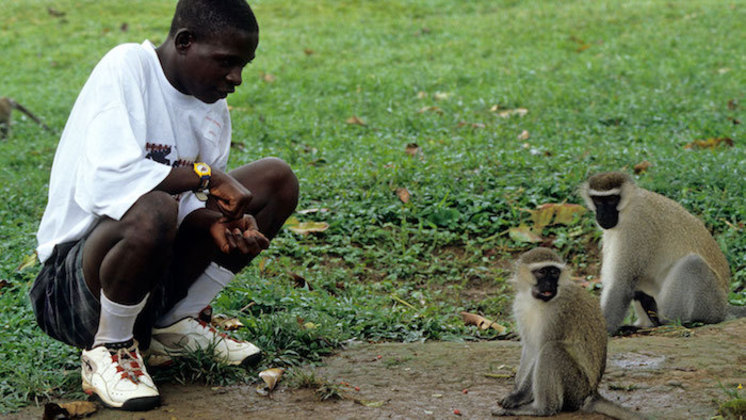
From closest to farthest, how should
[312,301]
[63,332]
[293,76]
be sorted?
[63,332], [312,301], [293,76]

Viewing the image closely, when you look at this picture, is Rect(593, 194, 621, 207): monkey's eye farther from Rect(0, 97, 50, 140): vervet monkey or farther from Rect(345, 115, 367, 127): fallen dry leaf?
Rect(0, 97, 50, 140): vervet monkey

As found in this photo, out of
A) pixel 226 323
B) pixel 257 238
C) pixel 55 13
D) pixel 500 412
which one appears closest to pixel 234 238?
pixel 257 238

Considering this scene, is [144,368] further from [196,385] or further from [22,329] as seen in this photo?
[22,329]

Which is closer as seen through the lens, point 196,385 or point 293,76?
point 196,385

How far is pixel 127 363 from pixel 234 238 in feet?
2.25

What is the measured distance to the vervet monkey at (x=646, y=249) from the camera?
484 cm

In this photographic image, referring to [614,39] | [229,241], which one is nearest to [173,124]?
[229,241]

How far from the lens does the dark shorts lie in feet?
11.2

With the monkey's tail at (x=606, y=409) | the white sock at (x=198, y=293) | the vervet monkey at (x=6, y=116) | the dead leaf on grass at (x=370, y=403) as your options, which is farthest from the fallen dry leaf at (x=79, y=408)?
the vervet monkey at (x=6, y=116)

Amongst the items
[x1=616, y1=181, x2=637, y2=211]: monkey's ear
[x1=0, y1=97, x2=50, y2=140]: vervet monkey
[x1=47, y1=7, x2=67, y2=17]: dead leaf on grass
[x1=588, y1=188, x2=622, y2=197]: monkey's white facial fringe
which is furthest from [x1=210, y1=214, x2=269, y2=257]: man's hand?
[x1=47, y1=7, x2=67, y2=17]: dead leaf on grass

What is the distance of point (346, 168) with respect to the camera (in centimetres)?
686

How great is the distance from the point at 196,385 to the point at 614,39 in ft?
31.2

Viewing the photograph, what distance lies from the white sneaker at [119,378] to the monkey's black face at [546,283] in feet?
5.36

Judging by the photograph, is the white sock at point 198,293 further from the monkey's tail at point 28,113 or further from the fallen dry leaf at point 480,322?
the monkey's tail at point 28,113
